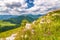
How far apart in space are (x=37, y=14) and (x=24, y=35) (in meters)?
5.34

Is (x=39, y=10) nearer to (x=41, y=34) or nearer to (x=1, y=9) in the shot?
(x=1, y=9)

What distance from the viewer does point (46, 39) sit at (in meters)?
9.47

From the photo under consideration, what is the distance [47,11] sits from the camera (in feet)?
44.5

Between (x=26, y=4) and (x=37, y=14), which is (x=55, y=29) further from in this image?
(x=26, y=4)

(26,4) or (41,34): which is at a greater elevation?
(26,4)

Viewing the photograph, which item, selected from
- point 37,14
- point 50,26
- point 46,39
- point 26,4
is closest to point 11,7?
point 26,4

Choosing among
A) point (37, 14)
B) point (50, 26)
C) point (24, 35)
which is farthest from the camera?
point (37, 14)

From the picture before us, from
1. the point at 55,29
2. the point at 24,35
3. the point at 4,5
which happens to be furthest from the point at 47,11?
the point at 24,35

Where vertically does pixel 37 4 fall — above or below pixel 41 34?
above

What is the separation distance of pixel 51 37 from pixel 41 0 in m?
4.94

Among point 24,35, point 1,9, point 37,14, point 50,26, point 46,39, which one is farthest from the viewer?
point 1,9

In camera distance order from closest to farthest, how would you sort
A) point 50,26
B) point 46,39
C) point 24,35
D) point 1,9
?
point 24,35 → point 46,39 → point 50,26 → point 1,9

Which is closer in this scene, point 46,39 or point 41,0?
point 46,39

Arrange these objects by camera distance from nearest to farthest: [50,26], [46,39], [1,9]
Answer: [46,39] < [50,26] < [1,9]
